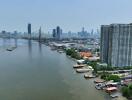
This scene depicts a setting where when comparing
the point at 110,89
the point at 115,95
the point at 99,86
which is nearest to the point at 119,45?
the point at 99,86

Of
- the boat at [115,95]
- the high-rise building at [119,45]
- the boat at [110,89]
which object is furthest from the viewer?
the high-rise building at [119,45]

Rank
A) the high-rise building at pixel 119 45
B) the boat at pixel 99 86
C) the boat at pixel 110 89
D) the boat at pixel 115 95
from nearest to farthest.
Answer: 1. the boat at pixel 115 95
2. the boat at pixel 110 89
3. the boat at pixel 99 86
4. the high-rise building at pixel 119 45

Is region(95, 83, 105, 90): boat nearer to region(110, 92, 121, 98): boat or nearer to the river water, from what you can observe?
the river water

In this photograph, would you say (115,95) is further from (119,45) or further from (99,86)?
(119,45)

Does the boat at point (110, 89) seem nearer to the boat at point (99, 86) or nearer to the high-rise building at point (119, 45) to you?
the boat at point (99, 86)

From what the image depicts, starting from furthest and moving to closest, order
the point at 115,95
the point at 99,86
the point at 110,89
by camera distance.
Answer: the point at 99,86
the point at 110,89
the point at 115,95

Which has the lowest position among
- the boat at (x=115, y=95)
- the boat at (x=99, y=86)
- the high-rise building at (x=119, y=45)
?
the boat at (x=115, y=95)

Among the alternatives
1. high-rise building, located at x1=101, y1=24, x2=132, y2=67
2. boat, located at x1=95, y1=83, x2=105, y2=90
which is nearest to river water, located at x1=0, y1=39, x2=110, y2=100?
boat, located at x1=95, y1=83, x2=105, y2=90

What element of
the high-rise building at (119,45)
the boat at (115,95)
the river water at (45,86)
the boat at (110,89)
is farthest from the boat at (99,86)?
the high-rise building at (119,45)

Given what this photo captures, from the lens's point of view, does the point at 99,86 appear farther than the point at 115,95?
Yes
